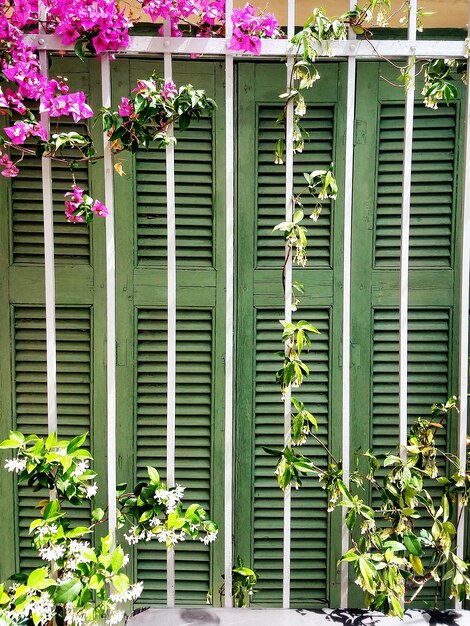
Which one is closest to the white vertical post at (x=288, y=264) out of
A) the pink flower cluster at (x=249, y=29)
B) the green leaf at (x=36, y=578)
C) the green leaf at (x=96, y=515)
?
the pink flower cluster at (x=249, y=29)

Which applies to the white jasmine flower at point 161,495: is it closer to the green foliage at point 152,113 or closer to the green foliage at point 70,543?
the green foliage at point 70,543

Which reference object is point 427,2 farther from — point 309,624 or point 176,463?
point 309,624

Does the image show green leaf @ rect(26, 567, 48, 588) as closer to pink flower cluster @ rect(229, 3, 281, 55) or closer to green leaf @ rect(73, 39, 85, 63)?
green leaf @ rect(73, 39, 85, 63)

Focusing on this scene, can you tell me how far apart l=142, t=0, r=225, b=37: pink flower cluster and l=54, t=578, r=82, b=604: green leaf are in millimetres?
1499

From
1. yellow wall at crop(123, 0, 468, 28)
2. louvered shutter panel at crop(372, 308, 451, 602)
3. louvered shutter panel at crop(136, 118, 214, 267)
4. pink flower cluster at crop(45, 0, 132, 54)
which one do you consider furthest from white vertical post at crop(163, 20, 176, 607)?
louvered shutter panel at crop(372, 308, 451, 602)

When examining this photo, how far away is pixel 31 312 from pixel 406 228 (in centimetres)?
127

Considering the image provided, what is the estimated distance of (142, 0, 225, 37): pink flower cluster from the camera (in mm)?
1547

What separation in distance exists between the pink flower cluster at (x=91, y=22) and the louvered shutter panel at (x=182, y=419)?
0.87m

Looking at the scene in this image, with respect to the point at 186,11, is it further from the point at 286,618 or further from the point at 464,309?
the point at 286,618

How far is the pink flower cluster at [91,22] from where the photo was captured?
151 centimetres

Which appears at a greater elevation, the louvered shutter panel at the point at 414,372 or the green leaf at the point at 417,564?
the louvered shutter panel at the point at 414,372

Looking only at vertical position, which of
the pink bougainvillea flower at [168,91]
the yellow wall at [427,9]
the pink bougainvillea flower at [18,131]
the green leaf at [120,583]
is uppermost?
the yellow wall at [427,9]

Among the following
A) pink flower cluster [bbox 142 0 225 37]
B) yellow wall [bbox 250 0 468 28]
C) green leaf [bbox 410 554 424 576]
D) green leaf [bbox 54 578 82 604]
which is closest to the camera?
green leaf [bbox 54 578 82 604]

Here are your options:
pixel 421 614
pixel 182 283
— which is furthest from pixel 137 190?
pixel 421 614
